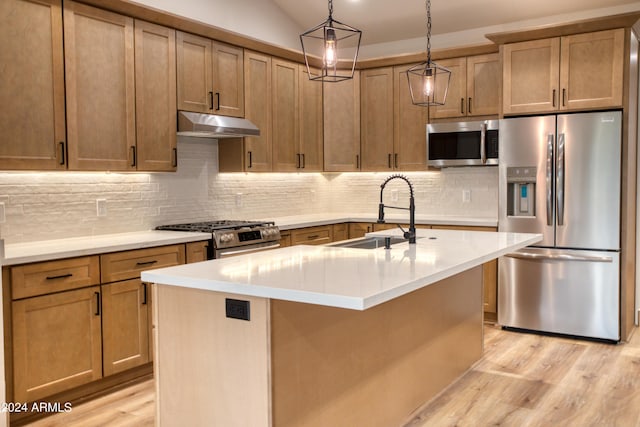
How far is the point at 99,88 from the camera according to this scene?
3.92 meters

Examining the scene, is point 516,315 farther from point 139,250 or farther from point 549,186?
point 139,250

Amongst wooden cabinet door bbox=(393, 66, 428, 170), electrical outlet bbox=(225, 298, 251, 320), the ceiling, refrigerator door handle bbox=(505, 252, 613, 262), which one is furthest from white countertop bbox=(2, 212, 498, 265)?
the ceiling

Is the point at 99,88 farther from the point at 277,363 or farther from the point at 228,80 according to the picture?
the point at 277,363

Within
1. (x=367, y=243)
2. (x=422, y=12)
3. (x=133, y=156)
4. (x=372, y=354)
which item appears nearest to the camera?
(x=372, y=354)

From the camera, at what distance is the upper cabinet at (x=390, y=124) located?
19.2ft

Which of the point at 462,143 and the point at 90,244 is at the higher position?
the point at 462,143

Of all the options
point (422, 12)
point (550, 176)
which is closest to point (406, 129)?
point (422, 12)

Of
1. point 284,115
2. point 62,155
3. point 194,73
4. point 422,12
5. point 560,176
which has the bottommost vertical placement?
point 560,176

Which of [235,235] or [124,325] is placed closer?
[124,325]

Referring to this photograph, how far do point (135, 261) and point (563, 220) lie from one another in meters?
3.33

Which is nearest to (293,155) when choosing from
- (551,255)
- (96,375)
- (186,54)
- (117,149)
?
(186,54)

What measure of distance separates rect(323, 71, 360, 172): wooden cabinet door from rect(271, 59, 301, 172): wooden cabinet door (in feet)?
1.57

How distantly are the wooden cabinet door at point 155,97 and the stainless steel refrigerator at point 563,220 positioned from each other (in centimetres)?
276

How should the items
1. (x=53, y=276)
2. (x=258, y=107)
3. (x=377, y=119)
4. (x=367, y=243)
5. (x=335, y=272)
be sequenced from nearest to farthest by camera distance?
(x=335, y=272) < (x=53, y=276) < (x=367, y=243) < (x=258, y=107) < (x=377, y=119)
